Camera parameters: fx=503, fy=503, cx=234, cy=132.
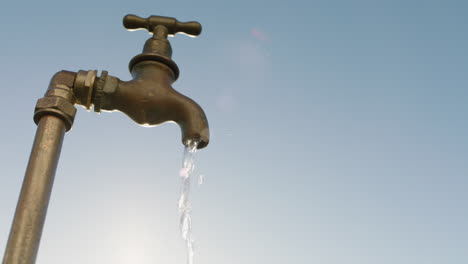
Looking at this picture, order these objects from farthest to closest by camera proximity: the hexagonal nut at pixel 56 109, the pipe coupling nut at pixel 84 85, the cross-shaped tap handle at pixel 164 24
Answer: the cross-shaped tap handle at pixel 164 24, the pipe coupling nut at pixel 84 85, the hexagonal nut at pixel 56 109

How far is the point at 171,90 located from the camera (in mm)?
1986

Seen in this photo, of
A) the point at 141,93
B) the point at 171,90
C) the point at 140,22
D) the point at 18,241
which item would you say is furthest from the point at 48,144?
the point at 140,22

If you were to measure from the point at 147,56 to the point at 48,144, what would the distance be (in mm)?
594

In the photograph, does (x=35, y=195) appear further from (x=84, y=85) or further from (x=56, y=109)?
(x=84, y=85)

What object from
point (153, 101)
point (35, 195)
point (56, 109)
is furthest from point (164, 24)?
point (35, 195)

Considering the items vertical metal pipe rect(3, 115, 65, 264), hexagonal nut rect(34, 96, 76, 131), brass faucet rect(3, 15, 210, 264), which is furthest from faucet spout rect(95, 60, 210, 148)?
vertical metal pipe rect(3, 115, 65, 264)

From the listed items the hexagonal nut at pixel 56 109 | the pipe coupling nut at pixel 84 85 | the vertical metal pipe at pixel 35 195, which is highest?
the pipe coupling nut at pixel 84 85

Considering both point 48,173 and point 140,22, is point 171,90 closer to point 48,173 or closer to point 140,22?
point 140,22

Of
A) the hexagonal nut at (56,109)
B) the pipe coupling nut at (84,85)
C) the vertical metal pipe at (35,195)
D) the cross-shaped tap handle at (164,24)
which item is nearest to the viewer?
the vertical metal pipe at (35,195)

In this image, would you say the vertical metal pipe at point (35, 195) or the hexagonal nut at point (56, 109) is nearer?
the vertical metal pipe at point (35, 195)

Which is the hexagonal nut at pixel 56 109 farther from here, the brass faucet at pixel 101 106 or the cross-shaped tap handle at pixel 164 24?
the cross-shaped tap handle at pixel 164 24

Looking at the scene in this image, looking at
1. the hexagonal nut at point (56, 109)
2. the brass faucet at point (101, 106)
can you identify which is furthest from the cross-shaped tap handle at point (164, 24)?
the hexagonal nut at point (56, 109)

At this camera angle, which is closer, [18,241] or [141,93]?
[18,241]

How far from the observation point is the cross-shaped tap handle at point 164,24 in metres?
2.19
